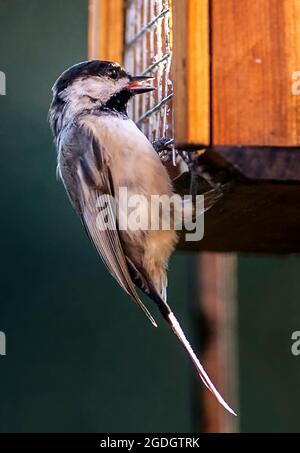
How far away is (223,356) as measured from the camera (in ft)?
9.44

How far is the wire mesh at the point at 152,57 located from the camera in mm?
1951

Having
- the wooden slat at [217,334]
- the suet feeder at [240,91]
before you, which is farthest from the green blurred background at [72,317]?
the suet feeder at [240,91]

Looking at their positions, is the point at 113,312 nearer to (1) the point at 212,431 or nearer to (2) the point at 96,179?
(1) the point at 212,431

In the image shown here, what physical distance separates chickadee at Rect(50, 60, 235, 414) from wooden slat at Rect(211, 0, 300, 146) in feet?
1.20

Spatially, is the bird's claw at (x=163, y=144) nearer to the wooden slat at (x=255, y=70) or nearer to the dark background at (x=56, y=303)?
the wooden slat at (x=255, y=70)

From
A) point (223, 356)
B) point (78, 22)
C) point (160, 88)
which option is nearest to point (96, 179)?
point (160, 88)
